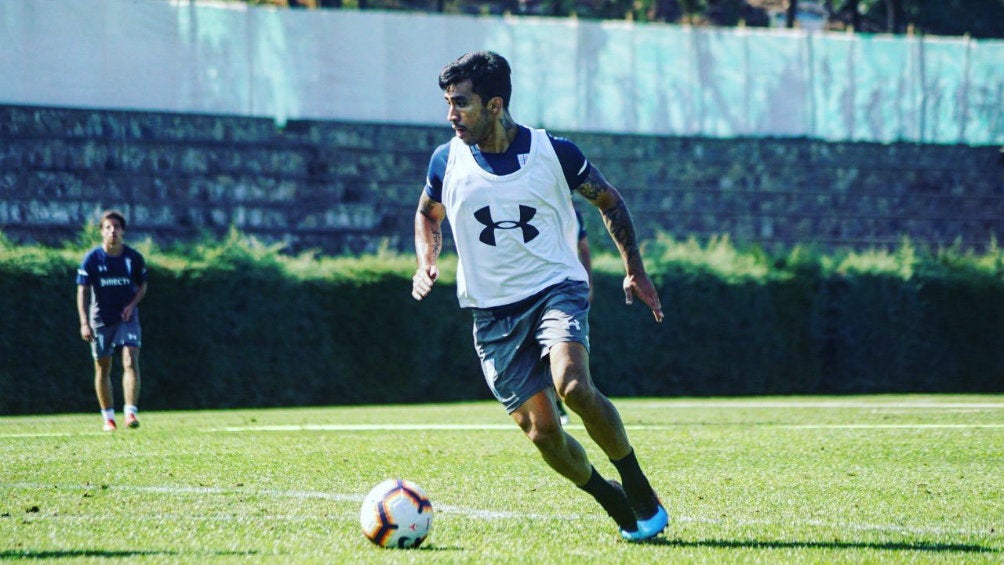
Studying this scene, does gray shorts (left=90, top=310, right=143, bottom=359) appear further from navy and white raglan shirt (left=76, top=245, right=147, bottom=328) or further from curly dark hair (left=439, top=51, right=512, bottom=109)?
curly dark hair (left=439, top=51, right=512, bottom=109)

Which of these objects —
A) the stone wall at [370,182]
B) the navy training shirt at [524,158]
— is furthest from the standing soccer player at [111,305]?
the stone wall at [370,182]

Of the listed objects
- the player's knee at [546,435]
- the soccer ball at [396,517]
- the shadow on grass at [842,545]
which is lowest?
the shadow on grass at [842,545]

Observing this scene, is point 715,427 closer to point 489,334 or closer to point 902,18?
point 489,334

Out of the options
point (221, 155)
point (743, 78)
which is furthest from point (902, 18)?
point (221, 155)

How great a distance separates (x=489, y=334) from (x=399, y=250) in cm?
2058

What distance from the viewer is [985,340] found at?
989 inches

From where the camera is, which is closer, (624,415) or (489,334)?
(489,334)

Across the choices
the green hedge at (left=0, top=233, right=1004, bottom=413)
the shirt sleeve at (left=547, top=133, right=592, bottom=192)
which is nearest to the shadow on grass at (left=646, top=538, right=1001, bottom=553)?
the shirt sleeve at (left=547, top=133, right=592, bottom=192)

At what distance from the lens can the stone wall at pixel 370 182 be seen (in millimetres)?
24625

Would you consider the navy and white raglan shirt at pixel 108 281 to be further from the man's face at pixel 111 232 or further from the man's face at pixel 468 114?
the man's face at pixel 468 114

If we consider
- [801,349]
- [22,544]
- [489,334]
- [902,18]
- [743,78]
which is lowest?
[801,349]

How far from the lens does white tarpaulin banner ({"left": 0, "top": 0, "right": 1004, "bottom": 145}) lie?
2539 centimetres

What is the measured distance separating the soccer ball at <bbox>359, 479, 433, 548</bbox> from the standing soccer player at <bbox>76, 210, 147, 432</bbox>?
8.19 meters

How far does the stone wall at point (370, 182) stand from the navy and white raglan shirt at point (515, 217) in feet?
58.9
